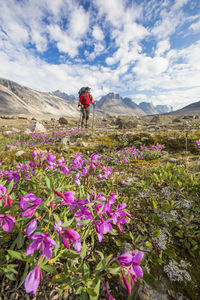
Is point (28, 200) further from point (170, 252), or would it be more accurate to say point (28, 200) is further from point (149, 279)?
point (170, 252)

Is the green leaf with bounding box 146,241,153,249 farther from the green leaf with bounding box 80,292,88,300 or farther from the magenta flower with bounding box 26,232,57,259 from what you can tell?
the magenta flower with bounding box 26,232,57,259

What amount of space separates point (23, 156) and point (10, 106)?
203971 mm

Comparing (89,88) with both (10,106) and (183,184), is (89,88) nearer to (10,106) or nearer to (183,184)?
(183,184)

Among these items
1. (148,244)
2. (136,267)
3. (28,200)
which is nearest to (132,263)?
(136,267)

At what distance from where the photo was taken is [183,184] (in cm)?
272

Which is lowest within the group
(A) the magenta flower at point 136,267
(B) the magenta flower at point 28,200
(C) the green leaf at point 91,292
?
(C) the green leaf at point 91,292

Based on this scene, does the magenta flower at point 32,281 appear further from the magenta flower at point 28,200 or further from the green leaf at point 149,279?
the green leaf at point 149,279

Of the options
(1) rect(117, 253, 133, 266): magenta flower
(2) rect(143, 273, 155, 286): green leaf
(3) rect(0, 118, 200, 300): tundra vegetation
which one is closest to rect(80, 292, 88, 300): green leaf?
(3) rect(0, 118, 200, 300): tundra vegetation

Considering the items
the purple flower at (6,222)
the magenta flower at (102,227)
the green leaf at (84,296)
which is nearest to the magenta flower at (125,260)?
the magenta flower at (102,227)

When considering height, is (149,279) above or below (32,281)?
below

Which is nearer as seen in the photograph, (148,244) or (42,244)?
(42,244)

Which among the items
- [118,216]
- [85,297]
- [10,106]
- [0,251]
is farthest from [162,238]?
[10,106]

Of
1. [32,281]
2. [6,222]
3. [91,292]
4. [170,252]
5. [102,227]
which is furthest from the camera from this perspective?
[170,252]

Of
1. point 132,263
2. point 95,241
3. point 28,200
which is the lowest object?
point 95,241
